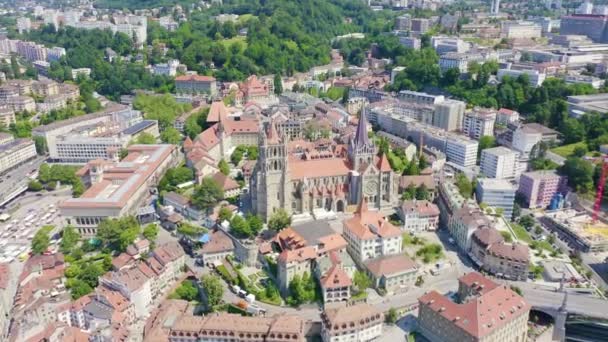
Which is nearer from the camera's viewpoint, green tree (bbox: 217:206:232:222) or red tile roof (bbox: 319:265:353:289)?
red tile roof (bbox: 319:265:353:289)

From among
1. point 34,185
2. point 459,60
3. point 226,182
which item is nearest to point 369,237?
point 226,182

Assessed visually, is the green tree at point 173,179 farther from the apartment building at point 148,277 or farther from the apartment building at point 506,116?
the apartment building at point 506,116

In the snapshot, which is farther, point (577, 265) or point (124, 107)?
point (124, 107)

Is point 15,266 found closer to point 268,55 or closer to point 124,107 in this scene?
point 124,107

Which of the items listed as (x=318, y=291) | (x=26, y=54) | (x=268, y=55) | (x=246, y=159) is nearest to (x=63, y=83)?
(x=26, y=54)

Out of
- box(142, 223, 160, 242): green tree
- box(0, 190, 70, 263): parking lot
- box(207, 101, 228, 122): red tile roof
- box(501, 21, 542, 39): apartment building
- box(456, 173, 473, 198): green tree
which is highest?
box(501, 21, 542, 39): apartment building

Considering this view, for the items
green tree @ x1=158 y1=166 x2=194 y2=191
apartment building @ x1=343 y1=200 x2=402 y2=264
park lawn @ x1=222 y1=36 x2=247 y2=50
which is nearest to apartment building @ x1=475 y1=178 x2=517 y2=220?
apartment building @ x1=343 y1=200 x2=402 y2=264

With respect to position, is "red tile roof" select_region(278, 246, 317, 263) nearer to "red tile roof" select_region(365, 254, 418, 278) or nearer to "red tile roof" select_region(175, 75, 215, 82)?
"red tile roof" select_region(365, 254, 418, 278)
